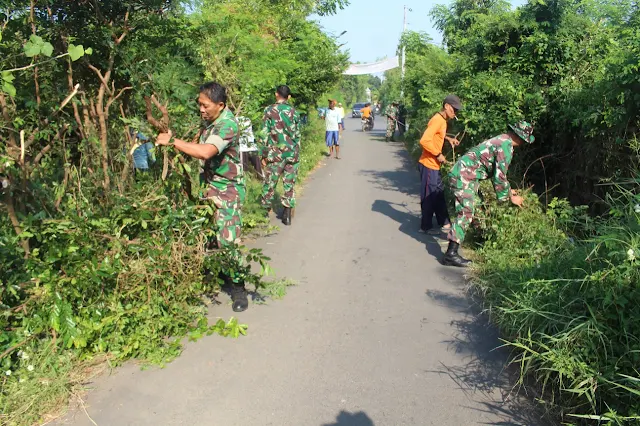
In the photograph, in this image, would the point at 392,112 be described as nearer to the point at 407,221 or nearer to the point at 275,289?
the point at 407,221

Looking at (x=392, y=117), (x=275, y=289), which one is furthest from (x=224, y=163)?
(x=392, y=117)

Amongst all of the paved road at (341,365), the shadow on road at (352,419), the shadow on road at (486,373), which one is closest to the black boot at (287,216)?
the paved road at (341,365)

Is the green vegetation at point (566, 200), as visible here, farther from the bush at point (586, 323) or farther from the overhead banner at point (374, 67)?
the overhead banner at point (374, 67)

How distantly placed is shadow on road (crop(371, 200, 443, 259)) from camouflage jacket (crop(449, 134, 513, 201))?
1.00 metres

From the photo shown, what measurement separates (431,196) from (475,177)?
1.10m

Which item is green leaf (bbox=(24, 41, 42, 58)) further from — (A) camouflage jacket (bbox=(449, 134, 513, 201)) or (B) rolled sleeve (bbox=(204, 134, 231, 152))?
(A) camouflage jacket (bbox=(449, 134, 513, 201))

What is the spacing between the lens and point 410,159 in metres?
14.8

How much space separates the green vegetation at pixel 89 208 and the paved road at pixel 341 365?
0.90 feet

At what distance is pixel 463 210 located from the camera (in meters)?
5.36

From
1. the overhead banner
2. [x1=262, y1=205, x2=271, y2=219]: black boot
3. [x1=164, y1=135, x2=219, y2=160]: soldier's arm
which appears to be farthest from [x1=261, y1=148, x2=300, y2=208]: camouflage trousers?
the overhead banner

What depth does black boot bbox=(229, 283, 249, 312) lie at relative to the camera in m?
4.26

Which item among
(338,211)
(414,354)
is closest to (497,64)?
(338,211)

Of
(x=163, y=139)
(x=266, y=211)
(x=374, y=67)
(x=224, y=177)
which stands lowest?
(x=266, y=211)

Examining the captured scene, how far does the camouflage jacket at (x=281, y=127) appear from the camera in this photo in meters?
6.94
